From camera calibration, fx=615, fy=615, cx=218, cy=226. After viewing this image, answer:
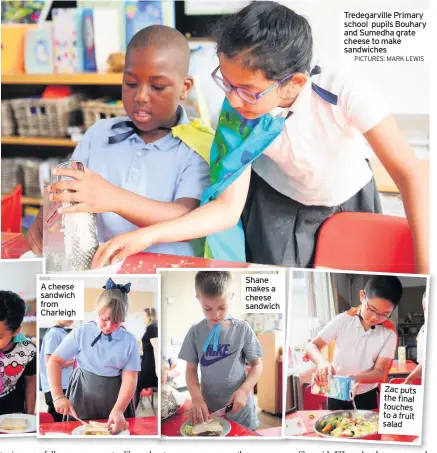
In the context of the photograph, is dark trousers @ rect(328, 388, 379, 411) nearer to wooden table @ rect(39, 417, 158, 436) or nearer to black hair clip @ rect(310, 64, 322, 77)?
wooden table @ rect(39, 417, 158, 436)

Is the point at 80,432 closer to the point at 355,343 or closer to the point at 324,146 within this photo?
the point at 355,343

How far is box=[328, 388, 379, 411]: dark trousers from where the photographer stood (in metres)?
1.00

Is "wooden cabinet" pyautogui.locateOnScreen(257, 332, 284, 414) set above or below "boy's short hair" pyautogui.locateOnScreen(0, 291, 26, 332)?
below

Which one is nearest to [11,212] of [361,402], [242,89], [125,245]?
[125,245]

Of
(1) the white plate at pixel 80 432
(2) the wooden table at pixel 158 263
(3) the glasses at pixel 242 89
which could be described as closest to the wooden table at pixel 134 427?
(1) the white plate at pixel 80 432

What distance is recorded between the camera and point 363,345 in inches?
39.1

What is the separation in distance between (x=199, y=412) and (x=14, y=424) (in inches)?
12.1

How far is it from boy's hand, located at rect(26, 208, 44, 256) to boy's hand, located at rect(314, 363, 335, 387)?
50cm

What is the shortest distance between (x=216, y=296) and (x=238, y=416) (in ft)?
0.66

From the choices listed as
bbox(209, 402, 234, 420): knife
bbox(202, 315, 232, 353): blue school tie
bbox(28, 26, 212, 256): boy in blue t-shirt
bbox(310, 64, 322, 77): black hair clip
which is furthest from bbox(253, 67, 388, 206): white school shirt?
bbox(209, 402, 234, 420): knife

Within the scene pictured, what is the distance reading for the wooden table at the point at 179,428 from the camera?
3.30 feet

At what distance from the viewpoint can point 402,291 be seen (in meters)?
0.98

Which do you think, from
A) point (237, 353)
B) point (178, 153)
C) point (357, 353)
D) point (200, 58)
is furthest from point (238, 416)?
point (200, 58)

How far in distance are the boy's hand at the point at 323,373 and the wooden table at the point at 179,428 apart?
0.14 m
